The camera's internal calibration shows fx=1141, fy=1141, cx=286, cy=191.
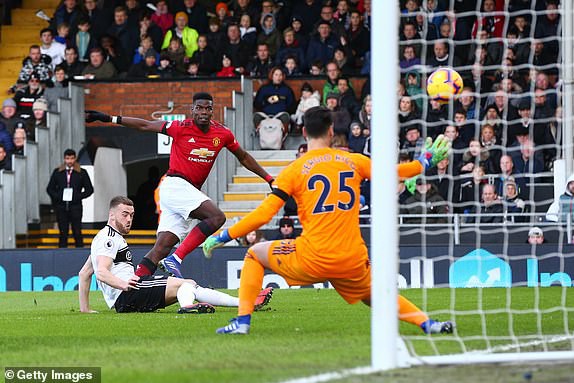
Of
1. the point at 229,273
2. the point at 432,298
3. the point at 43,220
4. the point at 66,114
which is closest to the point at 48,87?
the point at 66,114

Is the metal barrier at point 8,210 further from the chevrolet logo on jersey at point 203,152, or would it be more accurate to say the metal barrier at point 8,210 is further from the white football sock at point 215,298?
the white football sock at point 215,298

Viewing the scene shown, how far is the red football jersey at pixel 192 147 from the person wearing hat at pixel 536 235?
253 inches

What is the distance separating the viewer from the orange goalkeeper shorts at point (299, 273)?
26.9 feet

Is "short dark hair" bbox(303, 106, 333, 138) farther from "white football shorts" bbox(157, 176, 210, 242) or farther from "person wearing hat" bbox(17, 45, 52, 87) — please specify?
"person wearing hat" bbox(17, 45, 52, 87)

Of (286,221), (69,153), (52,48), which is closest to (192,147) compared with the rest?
(286,221)

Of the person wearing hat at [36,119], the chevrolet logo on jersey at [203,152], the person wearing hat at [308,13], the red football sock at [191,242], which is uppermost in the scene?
the person wearing hat at [308,13]

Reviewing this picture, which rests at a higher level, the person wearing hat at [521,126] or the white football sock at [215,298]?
the person wearing hat at [521,126]

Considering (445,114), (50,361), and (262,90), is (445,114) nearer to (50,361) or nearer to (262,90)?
(262,90)

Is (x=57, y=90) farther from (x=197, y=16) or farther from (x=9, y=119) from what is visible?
(x=197, y=16)

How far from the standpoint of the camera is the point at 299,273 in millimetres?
8203

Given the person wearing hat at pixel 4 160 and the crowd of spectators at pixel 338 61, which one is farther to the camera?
the person wearing hat at pixel 4 160

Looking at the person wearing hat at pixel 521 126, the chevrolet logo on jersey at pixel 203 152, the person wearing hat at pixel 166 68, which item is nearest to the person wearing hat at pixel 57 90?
the person wearing hat at pixel 166 68

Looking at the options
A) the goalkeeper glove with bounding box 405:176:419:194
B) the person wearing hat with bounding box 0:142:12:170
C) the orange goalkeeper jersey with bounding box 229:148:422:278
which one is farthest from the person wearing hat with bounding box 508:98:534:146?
the person wearing hat with bounding box 0:142:12:170
